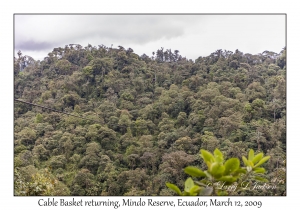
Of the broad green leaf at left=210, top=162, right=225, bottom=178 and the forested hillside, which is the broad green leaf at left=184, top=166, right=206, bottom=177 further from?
the forested hillside

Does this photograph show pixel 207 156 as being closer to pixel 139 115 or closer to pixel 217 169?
pixel 217 169

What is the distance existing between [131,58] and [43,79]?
4.82 m

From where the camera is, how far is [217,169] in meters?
0.61

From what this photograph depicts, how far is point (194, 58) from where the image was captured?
16375mm

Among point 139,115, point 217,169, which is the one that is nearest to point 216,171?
point 217,169

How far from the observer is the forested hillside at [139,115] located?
9.03m

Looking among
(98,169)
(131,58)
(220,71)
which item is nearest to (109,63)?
(131,58)

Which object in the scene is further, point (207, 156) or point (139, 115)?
point (139, 115)

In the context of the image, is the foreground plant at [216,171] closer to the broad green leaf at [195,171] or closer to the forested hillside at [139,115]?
the broad green leaf at [195,171]

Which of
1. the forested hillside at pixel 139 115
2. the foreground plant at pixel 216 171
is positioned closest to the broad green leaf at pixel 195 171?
the foreground plant at pixel 216 171

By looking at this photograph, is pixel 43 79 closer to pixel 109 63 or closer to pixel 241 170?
pixel 109 63

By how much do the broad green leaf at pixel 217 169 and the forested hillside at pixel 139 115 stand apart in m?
5.82

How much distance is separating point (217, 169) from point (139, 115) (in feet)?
40.4

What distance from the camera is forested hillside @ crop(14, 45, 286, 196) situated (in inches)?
356
